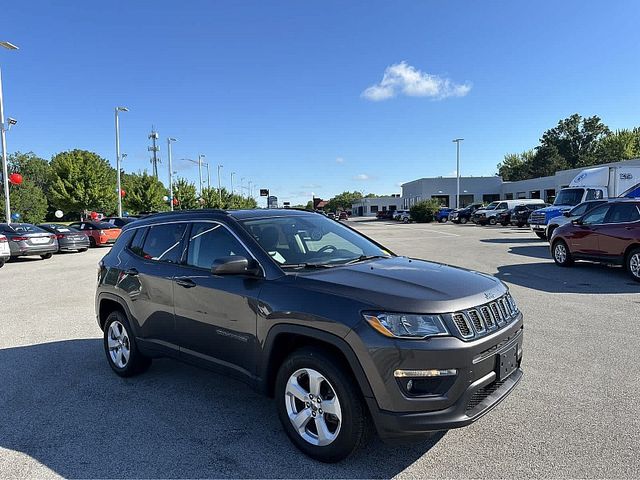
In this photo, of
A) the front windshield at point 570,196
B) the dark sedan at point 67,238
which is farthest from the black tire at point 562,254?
the dark sedan at point 67,238

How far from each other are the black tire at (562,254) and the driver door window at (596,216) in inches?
37.2

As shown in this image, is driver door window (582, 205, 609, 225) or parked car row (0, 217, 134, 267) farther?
parked car row (0, 217, 134, 267)

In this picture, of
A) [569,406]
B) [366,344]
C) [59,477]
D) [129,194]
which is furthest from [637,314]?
[129,194]

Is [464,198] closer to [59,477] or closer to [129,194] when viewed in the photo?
[129,194]

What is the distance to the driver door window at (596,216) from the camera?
11.5m

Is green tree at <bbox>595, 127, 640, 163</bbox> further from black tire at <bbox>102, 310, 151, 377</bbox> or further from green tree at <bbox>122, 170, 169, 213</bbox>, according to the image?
black tire at <bbox>102, 310, 151, 377</bbox>

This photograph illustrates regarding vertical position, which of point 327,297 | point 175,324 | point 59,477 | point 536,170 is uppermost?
point 536,170

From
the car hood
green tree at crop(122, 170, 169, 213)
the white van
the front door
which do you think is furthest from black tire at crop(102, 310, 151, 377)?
green tree at crop(122, 170, 169, 213)

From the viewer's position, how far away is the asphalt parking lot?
3.18 metres

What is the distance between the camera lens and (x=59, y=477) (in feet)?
10.3

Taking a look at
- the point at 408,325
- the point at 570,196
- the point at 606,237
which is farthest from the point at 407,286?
the point at 570,196

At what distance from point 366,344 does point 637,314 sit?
6306 mm

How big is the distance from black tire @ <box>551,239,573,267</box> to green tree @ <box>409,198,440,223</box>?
149 ft

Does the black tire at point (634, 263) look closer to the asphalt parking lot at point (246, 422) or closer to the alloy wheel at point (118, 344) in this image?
the asphalt parking lot at point (246, 422)
